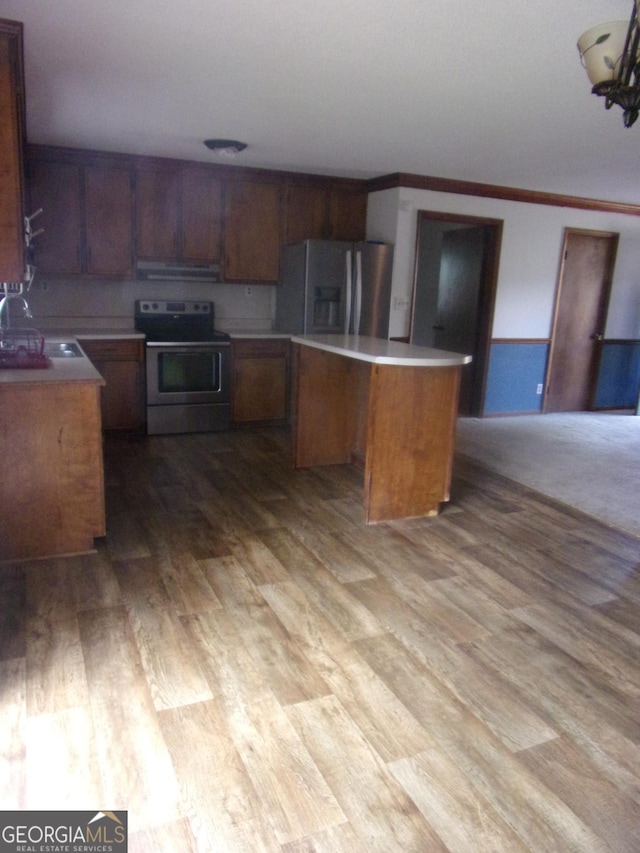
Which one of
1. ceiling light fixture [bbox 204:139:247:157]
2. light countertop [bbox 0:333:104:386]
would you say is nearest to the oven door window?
ceiling light fixture [bbox 204:139:247:157]

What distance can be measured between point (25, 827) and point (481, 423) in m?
5.24

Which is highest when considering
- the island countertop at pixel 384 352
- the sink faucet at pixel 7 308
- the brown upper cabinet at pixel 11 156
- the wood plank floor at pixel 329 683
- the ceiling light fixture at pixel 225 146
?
the ceiling light fixture at pixel 225 146

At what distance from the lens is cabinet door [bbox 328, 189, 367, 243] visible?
5734 millimetres

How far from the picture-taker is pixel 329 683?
2.10 m

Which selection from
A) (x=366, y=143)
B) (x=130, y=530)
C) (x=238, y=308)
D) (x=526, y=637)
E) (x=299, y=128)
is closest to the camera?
(x=526, y=637)

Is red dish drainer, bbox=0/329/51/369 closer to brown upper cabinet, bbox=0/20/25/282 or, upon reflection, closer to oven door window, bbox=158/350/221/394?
brown upper cabinet, bbox=0/20/25/282

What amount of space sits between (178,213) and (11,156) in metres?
2.84

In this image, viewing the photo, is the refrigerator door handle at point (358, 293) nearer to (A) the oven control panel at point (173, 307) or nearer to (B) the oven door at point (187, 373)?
(B) the oven door at point (187, 373)

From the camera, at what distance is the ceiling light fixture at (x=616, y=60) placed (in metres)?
1.88

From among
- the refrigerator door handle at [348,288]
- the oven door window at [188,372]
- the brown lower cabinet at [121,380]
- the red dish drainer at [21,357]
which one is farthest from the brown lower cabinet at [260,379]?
the red dish drainer at [21,357]

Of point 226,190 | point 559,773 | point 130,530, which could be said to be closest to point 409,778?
point 559,773

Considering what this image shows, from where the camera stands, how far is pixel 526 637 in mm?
2416

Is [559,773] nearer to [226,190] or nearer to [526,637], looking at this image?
[526,637]

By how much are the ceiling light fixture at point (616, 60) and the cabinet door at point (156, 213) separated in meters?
3.83
